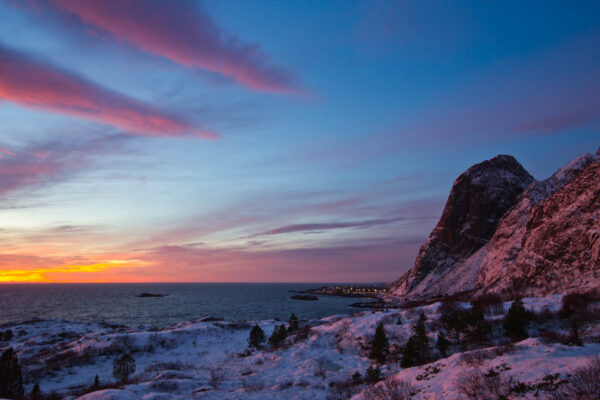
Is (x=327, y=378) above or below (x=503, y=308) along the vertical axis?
below

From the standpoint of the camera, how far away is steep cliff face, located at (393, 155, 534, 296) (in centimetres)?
12169

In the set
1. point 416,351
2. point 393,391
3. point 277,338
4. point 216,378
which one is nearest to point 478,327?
point 416,351

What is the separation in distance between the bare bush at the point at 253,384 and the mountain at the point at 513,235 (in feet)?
158

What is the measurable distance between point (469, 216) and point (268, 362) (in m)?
119

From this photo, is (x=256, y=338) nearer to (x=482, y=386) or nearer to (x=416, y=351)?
(x=416, y=351)

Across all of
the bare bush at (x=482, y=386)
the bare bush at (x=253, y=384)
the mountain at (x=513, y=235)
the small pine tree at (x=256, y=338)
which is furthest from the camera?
the mountain at (x=513, y=235)

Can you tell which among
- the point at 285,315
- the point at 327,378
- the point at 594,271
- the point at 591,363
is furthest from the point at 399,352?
the point at 285,315

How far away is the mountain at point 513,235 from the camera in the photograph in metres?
55.8

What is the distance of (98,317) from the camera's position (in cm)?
10138

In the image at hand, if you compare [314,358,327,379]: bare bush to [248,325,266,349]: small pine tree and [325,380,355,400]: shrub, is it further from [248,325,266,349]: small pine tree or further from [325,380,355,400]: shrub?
[248,325,266,349]: small pine tree

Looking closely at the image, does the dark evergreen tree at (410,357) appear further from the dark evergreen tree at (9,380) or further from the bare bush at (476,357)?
the dark evergreen tree at (9,380)

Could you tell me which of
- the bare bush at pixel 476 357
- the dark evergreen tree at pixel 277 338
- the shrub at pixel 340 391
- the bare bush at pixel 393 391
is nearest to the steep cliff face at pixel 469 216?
the dark evergreen tree at pixel 277 338

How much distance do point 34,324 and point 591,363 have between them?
82.4m

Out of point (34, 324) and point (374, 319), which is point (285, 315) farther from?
point (374, 319)
